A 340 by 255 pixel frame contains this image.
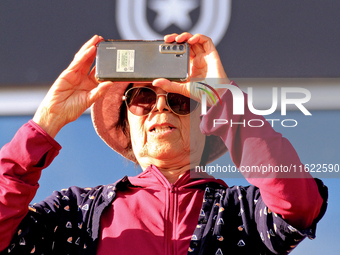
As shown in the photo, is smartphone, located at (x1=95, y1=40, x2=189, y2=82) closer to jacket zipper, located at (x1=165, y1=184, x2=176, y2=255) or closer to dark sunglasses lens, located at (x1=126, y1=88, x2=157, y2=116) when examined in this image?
dark sunglasses lens, located at (x1=126, y1=88, x2=157, y2=116)

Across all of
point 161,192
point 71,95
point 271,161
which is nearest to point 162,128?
point 161,192

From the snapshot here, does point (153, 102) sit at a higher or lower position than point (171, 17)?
lower

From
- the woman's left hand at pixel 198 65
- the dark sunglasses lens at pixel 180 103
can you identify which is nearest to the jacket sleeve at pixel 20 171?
the woman's left hand at pixel 198 65

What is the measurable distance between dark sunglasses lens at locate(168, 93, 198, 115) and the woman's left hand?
154 mm

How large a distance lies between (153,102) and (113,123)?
1.25ft

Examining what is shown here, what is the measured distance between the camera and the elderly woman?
1295 mm

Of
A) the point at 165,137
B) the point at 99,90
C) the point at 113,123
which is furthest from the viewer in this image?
the point at 113,123

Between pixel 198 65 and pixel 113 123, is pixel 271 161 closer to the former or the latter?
pixel 198 65

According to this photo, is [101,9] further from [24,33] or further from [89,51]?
[89,51]

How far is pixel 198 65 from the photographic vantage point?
1539 millimetres

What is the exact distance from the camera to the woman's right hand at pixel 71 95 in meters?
1.41

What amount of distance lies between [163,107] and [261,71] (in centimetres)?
55

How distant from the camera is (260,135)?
1313 mm

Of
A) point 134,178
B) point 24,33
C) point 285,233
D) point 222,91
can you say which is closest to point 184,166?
point 134,178
